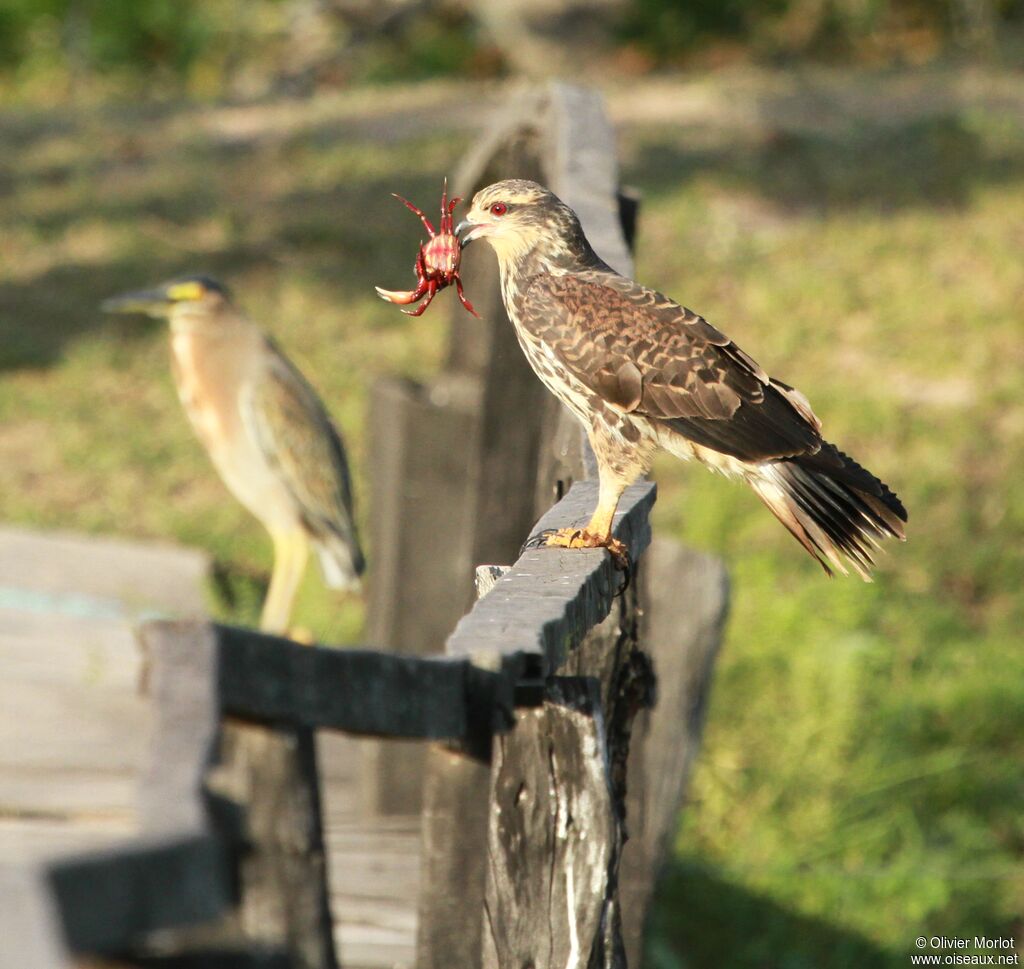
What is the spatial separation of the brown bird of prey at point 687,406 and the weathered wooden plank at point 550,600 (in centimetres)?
27

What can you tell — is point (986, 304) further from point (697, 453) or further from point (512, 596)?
point (512, 596)

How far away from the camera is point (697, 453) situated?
108 inches

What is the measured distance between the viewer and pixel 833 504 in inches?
103

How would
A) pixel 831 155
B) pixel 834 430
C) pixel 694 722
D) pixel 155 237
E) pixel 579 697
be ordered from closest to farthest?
pixel 579 697, pixel 694 722, pixel 834 430, pixel 155 237, pixel 831 155

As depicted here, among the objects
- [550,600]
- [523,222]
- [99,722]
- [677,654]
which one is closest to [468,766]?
[550,600]

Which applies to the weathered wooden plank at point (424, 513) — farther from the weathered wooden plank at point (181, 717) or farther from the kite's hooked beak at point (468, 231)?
the weathered wooden plank at point (181, 717)

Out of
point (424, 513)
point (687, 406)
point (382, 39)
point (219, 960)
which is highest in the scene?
point (382, 39)

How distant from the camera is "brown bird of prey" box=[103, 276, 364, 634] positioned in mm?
4793

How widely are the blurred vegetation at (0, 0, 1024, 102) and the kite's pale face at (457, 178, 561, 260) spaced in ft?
27.8

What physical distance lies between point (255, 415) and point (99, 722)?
3.30ft

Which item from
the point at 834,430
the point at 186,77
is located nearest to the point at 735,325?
the point at 834,430

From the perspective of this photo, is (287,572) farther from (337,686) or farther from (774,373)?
(337,686)

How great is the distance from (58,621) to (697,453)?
10.3 feet

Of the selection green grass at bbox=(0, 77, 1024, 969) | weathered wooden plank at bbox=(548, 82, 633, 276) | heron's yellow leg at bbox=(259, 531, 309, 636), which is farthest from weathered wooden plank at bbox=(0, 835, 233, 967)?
heron's yellow leg at bbox=(259, 531, 309, 636)
